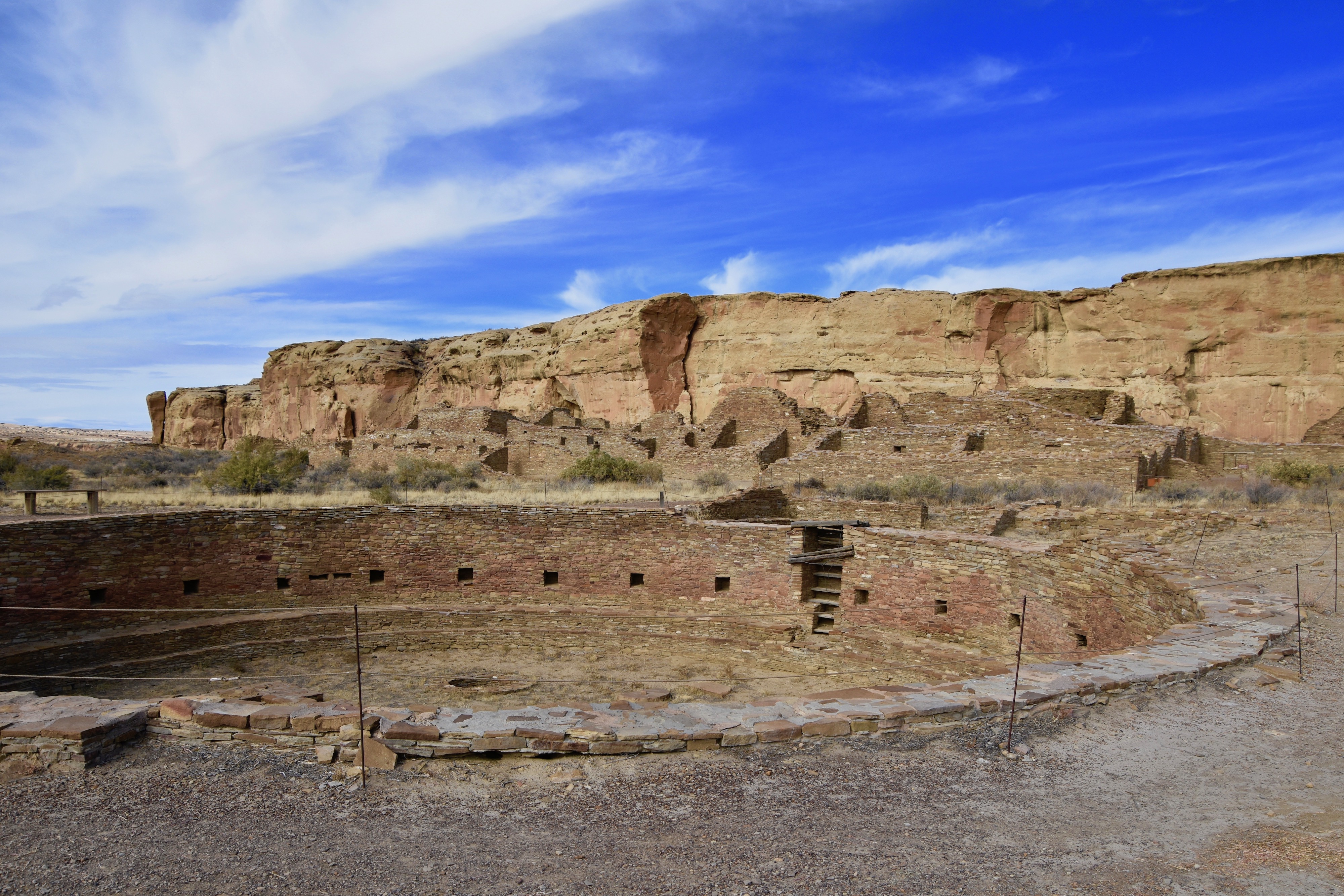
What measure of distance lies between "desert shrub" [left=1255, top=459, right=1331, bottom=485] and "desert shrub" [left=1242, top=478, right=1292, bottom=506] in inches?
65.0

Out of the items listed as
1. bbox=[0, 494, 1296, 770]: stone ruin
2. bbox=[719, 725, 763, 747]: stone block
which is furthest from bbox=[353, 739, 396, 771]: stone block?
bbox=[719, 725, 763, 747]: stone block

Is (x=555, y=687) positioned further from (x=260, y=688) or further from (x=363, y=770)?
(x=363, y=770)

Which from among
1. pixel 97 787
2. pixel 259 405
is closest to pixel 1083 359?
pixel 97 787

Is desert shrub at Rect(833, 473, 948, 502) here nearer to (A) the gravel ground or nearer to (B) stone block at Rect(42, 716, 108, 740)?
(A) the gravel ground

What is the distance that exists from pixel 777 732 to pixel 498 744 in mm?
1767

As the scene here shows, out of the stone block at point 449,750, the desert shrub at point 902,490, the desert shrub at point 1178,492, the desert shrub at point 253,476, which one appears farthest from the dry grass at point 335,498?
the stone block at point 449,750

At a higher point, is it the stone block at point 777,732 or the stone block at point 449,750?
the stone block at point 777,732

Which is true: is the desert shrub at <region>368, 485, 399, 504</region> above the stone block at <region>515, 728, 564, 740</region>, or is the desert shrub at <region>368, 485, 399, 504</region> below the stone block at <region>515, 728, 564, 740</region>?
above

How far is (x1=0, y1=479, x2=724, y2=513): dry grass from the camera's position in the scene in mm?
15789

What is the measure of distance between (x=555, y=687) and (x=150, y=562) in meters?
6.76

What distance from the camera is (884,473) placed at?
17406 mm

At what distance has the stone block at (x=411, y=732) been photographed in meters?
4.89

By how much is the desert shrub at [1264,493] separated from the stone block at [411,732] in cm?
1349

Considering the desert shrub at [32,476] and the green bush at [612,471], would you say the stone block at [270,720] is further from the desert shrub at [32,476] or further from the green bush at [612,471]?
the desert shrub at [32,476]
